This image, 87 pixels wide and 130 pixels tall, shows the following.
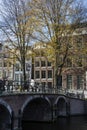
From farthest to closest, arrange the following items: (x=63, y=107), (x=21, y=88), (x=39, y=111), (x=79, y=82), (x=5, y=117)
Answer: (x=79, y=82) < (x=63, y=107) < (x=39, y=111) < (x=21, y=88) < (x=5, y=117)

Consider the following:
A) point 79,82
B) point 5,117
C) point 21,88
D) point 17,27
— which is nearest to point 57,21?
point 17,27

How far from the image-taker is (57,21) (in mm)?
31125

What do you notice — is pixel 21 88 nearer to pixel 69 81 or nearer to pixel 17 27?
pixel 17 27

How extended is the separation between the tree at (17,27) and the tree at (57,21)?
36.5 inches

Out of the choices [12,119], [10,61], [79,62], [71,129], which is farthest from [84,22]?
[12,119]

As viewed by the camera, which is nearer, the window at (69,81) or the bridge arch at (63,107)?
the bridge arch at (63,107)

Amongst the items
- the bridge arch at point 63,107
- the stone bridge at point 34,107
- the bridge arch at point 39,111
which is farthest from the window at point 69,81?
the bridge arch at point 39,111

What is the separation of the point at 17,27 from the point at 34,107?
7668 millimetres

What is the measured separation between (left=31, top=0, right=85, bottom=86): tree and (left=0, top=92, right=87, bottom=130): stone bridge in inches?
156

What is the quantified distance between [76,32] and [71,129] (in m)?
11.0

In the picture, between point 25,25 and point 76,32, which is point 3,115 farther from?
point 76,32

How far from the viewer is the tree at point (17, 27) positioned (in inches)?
1181

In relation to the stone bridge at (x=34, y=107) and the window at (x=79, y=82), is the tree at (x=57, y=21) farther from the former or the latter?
the window at (x=79, y=82)

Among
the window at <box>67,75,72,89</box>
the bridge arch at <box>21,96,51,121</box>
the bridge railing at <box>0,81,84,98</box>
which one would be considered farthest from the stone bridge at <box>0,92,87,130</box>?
the window at <box>67,75,72,89</box>
